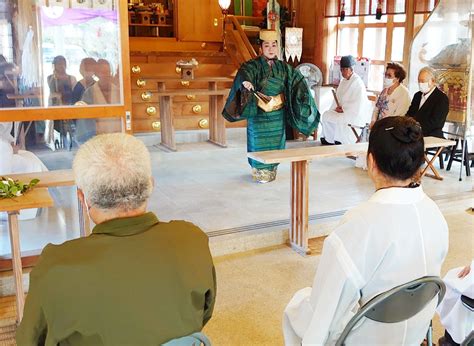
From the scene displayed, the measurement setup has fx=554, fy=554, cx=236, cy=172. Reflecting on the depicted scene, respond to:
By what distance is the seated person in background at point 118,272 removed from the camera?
123 centimetres

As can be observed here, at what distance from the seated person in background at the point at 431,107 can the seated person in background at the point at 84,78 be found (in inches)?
124

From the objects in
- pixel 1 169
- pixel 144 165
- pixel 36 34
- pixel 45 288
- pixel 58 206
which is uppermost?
pixel 36 34

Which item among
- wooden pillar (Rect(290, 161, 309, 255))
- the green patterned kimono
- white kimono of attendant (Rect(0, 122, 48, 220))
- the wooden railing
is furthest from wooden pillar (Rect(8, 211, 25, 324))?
the wooden railing

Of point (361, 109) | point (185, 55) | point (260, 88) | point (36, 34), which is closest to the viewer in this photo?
point (36, 34)

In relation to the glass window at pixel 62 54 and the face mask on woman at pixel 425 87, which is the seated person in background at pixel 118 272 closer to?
the glass window at pixel 62 54

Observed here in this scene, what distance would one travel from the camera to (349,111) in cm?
634

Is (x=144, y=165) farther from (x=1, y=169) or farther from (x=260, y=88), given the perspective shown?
(x=260, y=88)

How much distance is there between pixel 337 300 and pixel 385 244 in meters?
0.21

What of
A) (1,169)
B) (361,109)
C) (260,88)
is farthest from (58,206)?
(361,109)

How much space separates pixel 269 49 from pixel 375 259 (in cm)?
369

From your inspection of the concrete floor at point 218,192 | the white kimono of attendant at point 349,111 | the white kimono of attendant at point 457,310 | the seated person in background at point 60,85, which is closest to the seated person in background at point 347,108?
the white kimono of attendant at point 349,111

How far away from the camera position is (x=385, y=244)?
1.55 metres

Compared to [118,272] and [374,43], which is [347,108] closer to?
[374,43]

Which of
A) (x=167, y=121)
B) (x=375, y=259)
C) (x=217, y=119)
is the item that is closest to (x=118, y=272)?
(x=375, y=259)
